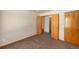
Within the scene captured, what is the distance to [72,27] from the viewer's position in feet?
12.3

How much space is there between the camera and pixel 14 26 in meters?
3.80

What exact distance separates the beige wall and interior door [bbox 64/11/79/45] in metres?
2.20

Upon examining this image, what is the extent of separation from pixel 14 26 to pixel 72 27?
2601 mm

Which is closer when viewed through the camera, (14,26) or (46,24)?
(14,26)

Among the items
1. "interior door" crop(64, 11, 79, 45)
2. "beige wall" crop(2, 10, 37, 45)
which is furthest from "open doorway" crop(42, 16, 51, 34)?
"interior door" crop(64, 11, 79, 45)

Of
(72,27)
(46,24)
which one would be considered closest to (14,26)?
(72,27)

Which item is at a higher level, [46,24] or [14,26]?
[14,26]

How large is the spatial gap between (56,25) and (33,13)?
1.93m

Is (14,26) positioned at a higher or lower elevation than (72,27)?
→ higher

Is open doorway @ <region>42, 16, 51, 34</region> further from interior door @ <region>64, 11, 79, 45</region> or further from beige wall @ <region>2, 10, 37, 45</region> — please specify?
interior door @ <region>64, 11, 79, 45</region>

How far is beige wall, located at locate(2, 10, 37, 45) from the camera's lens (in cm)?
333

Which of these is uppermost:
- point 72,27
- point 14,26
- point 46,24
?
point 14,26

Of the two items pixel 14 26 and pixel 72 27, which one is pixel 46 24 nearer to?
pixel 72 27
